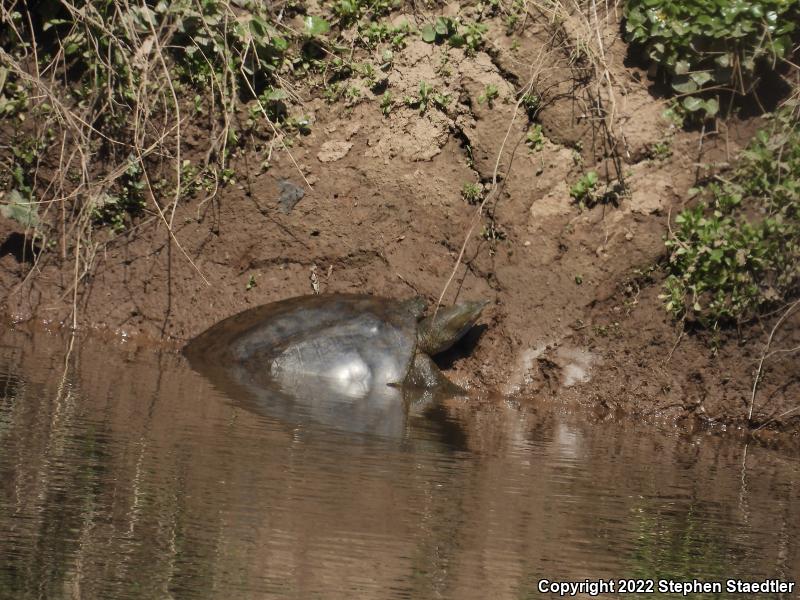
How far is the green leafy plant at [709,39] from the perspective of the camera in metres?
6.44

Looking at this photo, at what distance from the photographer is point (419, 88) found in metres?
7.10

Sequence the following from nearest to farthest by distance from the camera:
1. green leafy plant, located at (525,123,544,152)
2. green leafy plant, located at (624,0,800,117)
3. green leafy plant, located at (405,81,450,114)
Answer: green leafy plant, located at (624,0,800,117)
green leafy plant, located at (525,123,544,152)
green leafy plant, located at (405,81,450,114)

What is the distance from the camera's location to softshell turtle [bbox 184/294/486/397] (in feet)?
20.4

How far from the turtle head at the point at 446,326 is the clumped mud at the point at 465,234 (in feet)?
0.91

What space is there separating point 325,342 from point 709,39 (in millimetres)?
3124

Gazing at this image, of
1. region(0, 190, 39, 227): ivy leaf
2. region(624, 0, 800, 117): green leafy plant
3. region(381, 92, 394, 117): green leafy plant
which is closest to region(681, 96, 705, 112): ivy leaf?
region(624, 0, 800, 117): green leafy plant

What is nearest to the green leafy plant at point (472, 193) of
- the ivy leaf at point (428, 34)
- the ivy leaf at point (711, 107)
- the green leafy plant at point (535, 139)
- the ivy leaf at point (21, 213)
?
the green leafy plant at point (535, 139)

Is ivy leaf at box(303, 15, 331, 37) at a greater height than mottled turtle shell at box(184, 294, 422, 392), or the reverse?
ivy leaf at box(303, 15, 331, 37)

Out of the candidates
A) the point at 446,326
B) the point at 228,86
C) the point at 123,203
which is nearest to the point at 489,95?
the point at 446,326

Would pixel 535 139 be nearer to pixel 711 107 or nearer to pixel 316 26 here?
pixel 711 107

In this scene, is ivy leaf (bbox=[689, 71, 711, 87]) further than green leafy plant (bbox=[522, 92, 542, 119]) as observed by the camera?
No

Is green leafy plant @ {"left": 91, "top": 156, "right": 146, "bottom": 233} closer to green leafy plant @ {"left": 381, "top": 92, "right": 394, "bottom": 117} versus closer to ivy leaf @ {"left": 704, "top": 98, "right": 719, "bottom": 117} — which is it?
green leafy plant @ {"left": 381, "top": 92, "right": 394, "bottom": 117}

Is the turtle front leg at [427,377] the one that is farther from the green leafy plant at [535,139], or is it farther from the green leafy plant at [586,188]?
the green leafy plant at [535,139]

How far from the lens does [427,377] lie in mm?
6324
